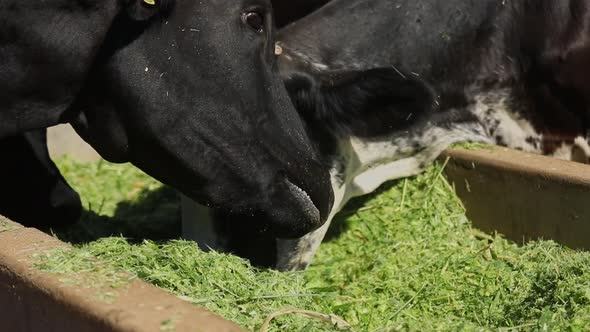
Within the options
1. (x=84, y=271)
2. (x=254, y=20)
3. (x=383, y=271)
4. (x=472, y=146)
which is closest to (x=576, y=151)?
(x=472, y=146)

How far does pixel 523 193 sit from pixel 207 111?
127 cm

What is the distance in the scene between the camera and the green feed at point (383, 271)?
2.59 m

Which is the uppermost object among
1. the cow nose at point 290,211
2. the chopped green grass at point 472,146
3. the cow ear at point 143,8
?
the cow ear at point 143,8

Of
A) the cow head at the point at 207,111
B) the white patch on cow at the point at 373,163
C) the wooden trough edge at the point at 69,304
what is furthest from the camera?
the white patch on cow at the point at 373,163

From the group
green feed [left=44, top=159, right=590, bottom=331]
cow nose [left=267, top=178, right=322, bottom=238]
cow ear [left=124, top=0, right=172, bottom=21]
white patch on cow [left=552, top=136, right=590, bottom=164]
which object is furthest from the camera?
white patch on cow [left=552, top=136, right=590, bottom=164]

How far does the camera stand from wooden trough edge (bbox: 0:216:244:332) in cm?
199

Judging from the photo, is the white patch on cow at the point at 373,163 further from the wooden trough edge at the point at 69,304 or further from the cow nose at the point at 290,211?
the wooden trough edge at the point at 69,304

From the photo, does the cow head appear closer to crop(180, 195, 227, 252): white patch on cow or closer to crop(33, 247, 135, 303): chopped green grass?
crop(180, 195, 227, 252): white patch on cow

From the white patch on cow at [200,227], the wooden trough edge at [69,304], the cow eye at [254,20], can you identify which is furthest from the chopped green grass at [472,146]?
the wooden trough edge at [69,304]

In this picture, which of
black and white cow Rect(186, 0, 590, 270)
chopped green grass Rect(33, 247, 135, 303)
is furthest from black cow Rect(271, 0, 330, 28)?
chopped green grass Rect(33, 247, 135, 303)

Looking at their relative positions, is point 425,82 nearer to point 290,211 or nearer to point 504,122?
point 504,122

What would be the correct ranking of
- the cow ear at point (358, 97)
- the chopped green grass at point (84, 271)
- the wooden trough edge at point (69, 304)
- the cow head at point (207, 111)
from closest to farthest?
the wooden trough edge at point (69, 304) < the chopped green grass at point (84, 271) < the cow head at point (207, 111) < the cow ear at point (358, 97)

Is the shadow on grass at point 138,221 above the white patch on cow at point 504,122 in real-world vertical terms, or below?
below

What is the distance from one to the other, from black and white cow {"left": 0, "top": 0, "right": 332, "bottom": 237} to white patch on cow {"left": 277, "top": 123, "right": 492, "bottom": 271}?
1.16ft
